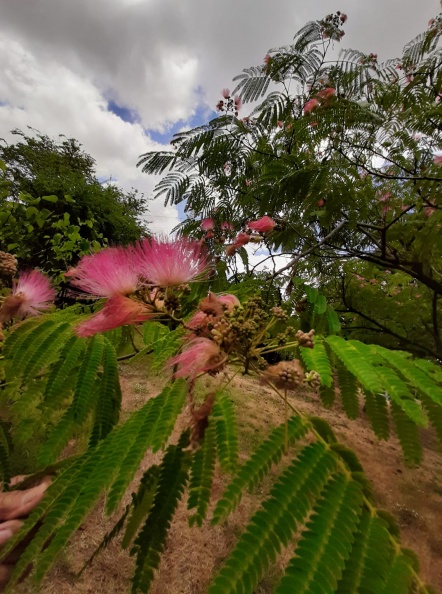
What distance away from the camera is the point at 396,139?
129 inches

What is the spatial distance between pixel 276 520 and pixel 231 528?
3350 mm

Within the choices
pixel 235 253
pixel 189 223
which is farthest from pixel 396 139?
pixel 189 223

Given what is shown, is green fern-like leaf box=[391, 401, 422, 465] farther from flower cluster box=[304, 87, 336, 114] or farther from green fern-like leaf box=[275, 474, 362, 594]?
flower cluster box=[304, 87, 336, 114]

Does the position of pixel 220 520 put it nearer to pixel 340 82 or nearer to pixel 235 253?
pixel 235 253

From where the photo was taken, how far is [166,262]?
3.79ft

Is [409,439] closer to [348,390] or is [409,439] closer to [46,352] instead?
[348,390]

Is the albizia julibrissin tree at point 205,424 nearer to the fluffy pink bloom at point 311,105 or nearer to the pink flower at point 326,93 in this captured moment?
the fluffy pink bloom at point 311,105

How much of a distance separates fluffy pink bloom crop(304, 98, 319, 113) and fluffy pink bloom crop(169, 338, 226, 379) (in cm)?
257

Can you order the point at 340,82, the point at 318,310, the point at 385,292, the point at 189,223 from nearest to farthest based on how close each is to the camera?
the point at 318,310, the point at 340,82, the point at 189,223, the point at 385,292

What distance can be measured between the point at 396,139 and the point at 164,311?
3.50 metres

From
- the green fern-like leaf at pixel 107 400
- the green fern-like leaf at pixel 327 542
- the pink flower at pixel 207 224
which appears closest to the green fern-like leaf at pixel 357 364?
the green fern-like leaf at pixel 327 542

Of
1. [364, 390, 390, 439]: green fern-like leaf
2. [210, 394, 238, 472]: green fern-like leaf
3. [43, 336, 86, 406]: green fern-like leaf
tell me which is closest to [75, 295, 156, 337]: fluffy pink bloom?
[43, 336, 86, 406]: green fern-like leaf

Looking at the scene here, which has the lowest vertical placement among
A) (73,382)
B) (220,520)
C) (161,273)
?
(220,520)

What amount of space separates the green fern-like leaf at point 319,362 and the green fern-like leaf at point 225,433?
31cm
